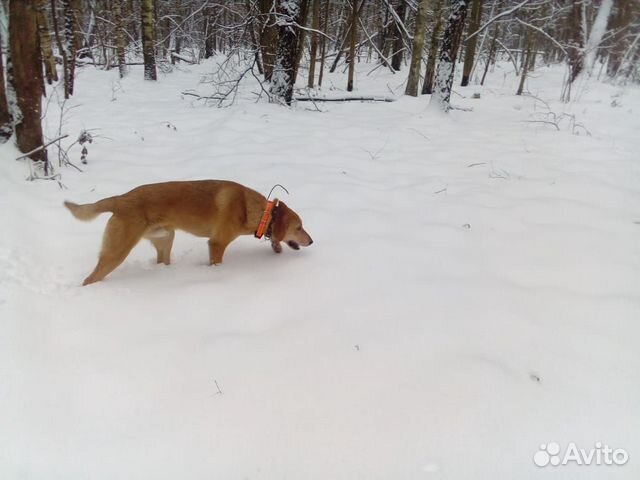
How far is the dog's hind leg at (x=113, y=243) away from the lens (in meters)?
3.13

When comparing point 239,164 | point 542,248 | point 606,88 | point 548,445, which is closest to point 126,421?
point 548,445

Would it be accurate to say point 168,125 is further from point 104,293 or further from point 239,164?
point 104,293

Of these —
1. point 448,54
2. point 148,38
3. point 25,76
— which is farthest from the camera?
point 148,38

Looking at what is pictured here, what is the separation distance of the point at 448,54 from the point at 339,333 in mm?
7520

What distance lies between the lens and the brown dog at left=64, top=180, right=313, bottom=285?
3.15 m

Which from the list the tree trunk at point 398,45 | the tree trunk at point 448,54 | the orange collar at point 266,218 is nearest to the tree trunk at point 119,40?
the tree trunk at point 398,45

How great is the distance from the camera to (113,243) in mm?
3143

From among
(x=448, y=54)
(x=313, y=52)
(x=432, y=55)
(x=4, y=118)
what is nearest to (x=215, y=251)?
(x=4, y=118)

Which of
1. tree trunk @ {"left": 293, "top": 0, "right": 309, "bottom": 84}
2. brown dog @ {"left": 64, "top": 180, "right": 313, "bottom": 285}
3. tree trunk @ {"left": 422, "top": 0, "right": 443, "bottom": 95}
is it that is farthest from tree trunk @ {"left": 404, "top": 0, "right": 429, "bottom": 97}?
brown dog @ {"left": 64, "top": 180, "right": 313, "bottom": 285}

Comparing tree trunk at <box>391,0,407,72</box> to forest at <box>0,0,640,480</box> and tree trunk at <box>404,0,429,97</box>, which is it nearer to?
tree trunk at <box>404,0,429,97</box>

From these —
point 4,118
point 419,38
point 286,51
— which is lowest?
point 4,118

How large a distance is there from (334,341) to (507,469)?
1106 mm

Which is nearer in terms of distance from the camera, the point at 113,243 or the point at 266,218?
the point at 113,243

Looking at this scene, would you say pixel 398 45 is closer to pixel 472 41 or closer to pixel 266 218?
pixel 472 41
